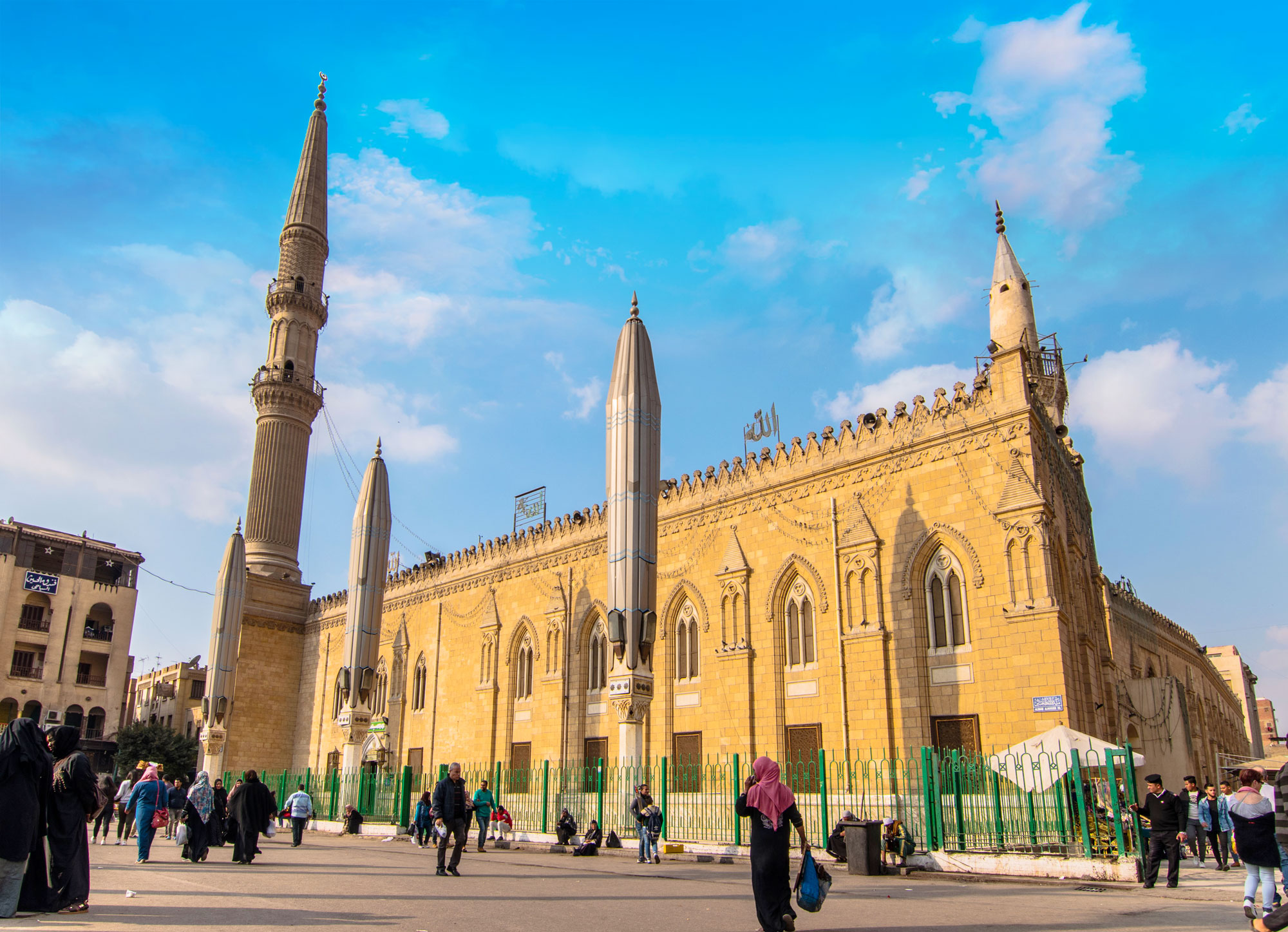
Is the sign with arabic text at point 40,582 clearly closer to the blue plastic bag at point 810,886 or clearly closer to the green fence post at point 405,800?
the green fence post at point 405,800

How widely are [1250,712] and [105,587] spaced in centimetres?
6403

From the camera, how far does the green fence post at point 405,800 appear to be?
63.3 feet

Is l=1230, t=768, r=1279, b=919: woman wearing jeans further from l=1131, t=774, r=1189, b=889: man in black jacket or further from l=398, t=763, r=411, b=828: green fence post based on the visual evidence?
l=398, t=763, r=411, b=828: green fence post

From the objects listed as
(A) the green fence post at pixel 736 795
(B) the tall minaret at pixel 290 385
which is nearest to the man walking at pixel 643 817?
(A) the green fence post at pixel 736 795

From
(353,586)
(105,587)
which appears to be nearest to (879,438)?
(353,586)

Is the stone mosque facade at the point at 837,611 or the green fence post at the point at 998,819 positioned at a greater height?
the stone mosque facade at the point at 837,611

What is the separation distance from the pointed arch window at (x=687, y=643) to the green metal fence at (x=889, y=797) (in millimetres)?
1961

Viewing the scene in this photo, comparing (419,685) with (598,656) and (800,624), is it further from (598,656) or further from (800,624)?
(800,624)

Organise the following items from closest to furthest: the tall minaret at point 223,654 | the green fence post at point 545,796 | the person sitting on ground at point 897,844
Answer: the person sitting on ground at point 897,844 → the green fence post at point 545,796 → the tall minaret at point 223,654

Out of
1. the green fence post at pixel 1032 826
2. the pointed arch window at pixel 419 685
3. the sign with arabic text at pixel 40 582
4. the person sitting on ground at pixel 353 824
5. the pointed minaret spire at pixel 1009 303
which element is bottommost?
the person sitting on ground at pixel 353 824

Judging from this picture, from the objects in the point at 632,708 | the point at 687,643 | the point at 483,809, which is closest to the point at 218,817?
the point at 483,809

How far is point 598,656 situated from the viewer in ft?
74.8

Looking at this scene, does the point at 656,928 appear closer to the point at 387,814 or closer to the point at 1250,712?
the point at 387,814

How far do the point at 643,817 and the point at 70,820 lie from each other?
8063 millimetres
